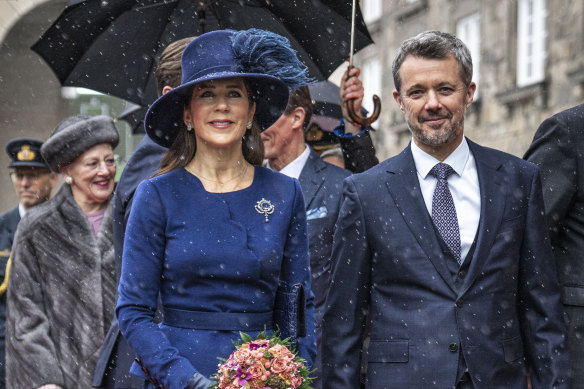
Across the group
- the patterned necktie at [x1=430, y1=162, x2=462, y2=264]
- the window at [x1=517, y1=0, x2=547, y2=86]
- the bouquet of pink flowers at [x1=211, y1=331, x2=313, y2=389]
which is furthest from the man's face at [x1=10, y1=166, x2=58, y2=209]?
the window at [x1=517, y1=0, x2=547, y2=86]

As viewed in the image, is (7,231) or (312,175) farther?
(7,231)

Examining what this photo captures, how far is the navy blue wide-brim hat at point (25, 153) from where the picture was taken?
8.76 m

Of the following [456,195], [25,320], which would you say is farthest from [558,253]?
[25,320]

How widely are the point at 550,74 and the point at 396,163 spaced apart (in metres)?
14.7

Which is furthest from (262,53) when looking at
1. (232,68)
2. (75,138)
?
(75,138)

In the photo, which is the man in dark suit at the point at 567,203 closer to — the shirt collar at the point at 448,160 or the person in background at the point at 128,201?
the shirt collar at the point at 448,160

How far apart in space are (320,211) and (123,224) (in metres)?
1.03

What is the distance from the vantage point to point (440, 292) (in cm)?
376

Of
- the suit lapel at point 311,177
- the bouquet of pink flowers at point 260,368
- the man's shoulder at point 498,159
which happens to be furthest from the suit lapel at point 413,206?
the suit lapel at point 311,177

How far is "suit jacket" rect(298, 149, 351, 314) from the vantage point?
4934 mm

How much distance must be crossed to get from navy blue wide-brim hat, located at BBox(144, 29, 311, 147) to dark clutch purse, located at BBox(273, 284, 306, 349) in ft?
2.51

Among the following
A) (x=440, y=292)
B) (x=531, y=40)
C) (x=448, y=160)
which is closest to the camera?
(x=440, y=292)

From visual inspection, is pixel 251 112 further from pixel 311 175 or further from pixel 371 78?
pixel 371 78

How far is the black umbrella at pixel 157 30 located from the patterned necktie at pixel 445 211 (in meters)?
2.41
